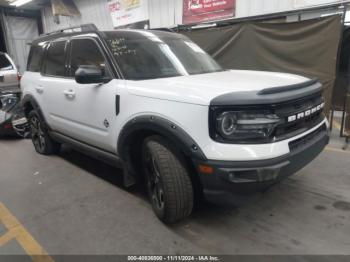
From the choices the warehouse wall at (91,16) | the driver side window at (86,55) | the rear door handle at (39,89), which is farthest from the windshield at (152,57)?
the warehouse wall at (91,16)

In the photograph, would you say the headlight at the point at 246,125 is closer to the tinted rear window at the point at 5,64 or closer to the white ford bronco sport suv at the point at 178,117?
the white ford bronco sport suv at the point at 178,117

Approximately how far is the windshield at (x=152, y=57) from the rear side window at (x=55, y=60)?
3.09 ft

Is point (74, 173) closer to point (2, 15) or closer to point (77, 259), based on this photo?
point (77, 259)

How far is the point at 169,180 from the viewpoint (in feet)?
7.73

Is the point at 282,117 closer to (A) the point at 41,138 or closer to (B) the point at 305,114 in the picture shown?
(B) the point at 305,114

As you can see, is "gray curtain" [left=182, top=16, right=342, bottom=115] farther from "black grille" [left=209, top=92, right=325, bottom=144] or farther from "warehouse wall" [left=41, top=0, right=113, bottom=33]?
"warehouse wall" [left=41, top=0, right=113, bottom=33]

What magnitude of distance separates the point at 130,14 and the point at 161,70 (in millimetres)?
7986

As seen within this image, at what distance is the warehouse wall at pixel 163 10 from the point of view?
20.8ft

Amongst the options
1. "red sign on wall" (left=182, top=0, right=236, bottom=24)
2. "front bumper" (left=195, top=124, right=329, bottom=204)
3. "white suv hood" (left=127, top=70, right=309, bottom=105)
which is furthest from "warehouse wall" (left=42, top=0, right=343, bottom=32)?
"front bumper" (left=195, top=124, right=329, bottom=204)

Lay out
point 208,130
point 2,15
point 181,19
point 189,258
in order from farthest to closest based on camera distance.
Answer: point 2,15, point 181,19, point 189,258, point 208,130

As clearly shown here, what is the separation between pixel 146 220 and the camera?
279 cm

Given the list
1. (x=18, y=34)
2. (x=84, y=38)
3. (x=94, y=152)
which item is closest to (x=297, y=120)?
(x=94, y=152)

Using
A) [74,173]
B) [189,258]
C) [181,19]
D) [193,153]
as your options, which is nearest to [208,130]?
[193,153]

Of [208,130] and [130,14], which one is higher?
[130,14]
